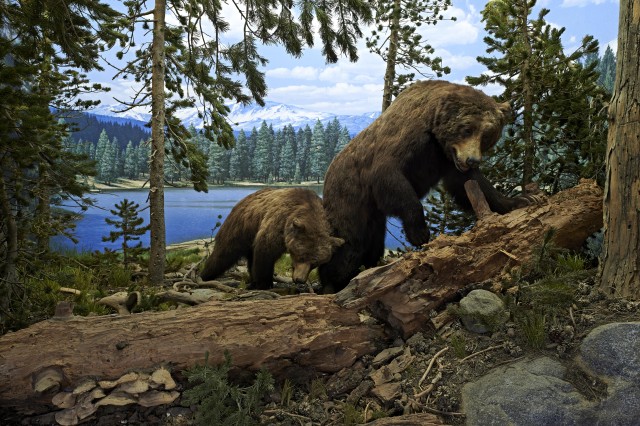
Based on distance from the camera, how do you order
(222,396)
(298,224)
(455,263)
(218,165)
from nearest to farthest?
1. (222,396)
2. (455,263)
3. (298,224)
4. (218,165)

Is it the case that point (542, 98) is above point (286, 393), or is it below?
above

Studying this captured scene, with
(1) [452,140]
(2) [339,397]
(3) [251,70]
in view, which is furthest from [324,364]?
(3) [251,70]

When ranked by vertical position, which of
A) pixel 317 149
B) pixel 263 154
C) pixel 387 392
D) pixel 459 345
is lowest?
pixel 387 392

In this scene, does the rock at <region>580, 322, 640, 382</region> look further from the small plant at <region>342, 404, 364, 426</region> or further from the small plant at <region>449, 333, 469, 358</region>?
the small plant at <region>342, 404, 364, 426</region>

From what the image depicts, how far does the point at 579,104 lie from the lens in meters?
5.02

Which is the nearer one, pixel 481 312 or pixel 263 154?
pixel 481 312

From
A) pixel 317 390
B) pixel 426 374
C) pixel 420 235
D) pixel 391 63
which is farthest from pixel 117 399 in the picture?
pixel 391 63

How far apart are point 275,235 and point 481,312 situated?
7.76 feet

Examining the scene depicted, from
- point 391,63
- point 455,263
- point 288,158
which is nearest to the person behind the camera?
point 455,263

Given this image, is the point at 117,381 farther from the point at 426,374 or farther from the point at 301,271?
the point at 301,271

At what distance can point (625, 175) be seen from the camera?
3150mm

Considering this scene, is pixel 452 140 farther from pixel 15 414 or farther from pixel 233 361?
pixel 15 414

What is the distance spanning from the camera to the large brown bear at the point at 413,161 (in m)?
4.16

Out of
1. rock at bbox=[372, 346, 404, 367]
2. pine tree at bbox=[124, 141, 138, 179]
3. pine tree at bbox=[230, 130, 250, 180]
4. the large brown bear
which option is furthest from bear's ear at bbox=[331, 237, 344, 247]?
pine tree at bbox=[124, 141, 138, 179]
